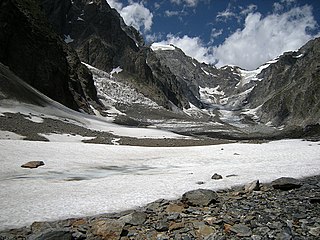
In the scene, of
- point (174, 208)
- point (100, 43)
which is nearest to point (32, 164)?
point (174, 208)

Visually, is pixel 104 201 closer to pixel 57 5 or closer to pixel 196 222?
pixel 196 222

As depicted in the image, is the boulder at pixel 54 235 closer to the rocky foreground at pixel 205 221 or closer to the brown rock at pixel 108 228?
the rocky foreground at pixel 205 221

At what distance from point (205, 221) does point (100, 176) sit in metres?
8.22

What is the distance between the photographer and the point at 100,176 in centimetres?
1495

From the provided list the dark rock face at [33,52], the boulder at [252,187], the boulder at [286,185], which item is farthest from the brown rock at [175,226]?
the dark rock face at [33,52]

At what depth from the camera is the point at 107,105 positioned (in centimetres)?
12644

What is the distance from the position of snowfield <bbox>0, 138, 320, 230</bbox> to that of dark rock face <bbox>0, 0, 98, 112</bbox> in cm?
5774

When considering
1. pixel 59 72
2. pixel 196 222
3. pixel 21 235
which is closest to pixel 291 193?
pixel 196 222

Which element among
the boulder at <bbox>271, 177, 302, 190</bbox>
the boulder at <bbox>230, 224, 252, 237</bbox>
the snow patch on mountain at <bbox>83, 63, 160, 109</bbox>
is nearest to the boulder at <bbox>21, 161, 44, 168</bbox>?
the boulder at <bbox>271, 177, 302, 190</bbox>

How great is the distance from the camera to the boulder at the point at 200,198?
916 cm

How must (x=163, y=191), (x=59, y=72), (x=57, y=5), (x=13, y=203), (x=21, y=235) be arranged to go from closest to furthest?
(x=21, y=235)
(x=13, y=203)
(x=163, y=191)
(x=59, y=72)
(x=57, y=5)

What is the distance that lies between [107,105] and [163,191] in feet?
387

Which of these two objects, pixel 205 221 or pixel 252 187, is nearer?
pixel 205 221

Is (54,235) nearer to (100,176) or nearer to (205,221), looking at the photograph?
(205,221)
